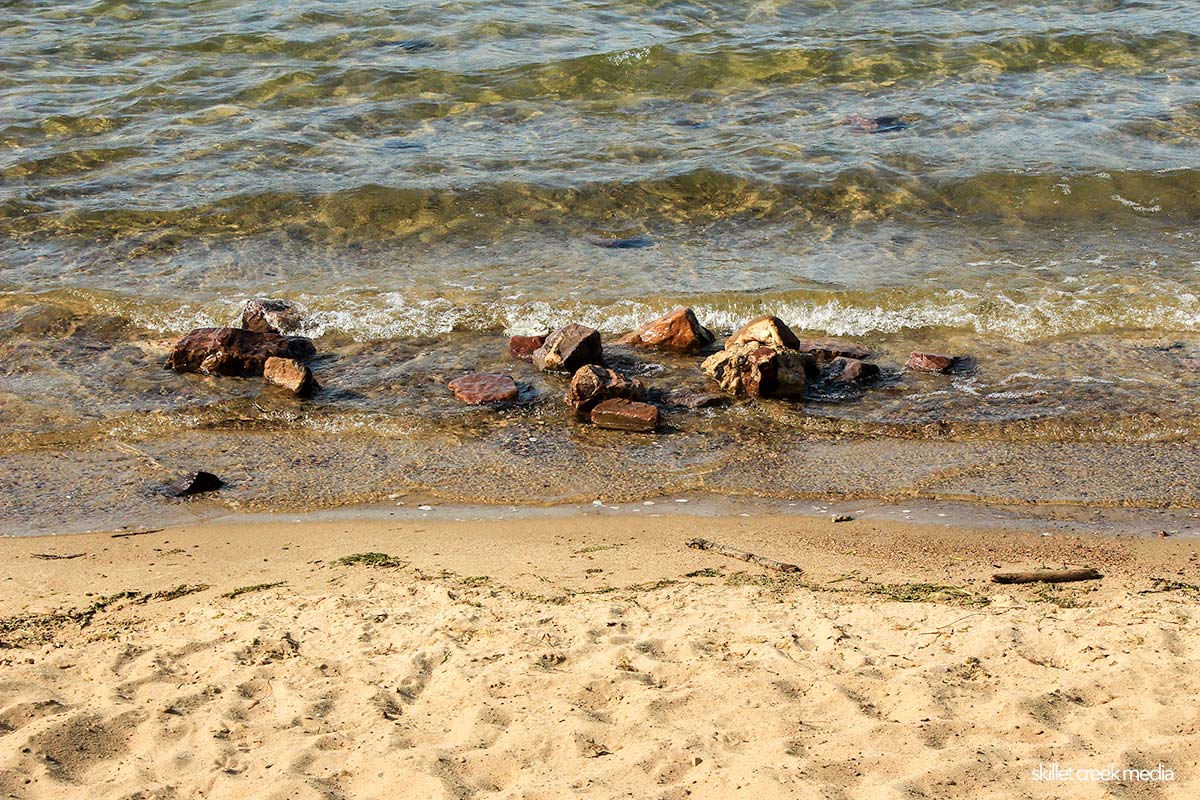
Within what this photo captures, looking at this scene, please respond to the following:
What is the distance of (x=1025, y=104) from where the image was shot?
38.0ft

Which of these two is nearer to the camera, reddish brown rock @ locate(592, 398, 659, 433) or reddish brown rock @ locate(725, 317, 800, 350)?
reddish brown rock @ locate(592, 398, 659, 433)

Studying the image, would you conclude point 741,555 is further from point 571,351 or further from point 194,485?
point 194,485

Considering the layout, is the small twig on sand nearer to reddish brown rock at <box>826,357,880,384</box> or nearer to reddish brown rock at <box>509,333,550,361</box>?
reddish brown rock at <box>509,333,550,361</box>

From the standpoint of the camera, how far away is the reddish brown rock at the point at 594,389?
Answer: 623 centimetres

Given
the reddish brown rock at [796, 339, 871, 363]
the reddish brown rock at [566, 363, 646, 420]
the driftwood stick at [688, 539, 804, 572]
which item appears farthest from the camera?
the reddish brown rock at [796, 339, 871, 363]

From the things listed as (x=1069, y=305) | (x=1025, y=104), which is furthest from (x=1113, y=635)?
(x=1025, y=104)

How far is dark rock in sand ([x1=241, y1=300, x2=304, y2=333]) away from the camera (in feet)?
24.3

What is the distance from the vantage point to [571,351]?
266 inches

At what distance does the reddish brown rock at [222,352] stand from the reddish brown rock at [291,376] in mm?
110

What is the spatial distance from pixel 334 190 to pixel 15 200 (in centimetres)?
263

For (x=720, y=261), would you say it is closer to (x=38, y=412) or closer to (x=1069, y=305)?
(x=1069, y=305)

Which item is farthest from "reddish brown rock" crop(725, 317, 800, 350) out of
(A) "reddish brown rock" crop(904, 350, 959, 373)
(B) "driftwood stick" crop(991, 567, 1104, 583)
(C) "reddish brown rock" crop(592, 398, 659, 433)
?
(B) "driftwood stick" crop(991, 567, 1104, 583)

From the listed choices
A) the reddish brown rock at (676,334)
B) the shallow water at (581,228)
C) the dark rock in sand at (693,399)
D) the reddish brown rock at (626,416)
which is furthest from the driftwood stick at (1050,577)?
the reddish brown rock at (676,334)

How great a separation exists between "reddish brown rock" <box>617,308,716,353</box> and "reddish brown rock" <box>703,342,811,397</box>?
561mm
